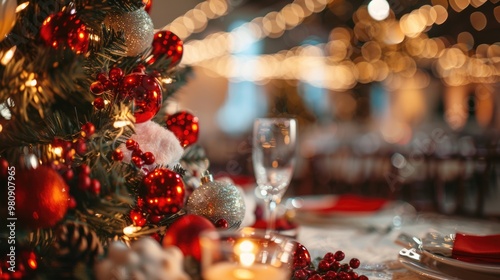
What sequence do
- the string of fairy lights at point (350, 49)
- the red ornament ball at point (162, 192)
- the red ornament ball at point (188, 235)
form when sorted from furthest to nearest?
the string of fairy lights at point (350, 49)
the red ornament ball at point (162, 192)
the red ornament ball at point (188, 235)

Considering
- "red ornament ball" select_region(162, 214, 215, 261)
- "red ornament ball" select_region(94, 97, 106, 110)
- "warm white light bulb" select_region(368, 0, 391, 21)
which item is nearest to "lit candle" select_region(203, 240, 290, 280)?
"red ornament ball" select_region(162, 214, 215, 261)

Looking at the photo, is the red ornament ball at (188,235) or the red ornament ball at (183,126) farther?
the red ornament ball at (183,126)

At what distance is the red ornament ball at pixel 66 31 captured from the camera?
2.46 ft

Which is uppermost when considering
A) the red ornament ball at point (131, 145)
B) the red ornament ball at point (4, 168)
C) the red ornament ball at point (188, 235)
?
the red ornament ball at point (131, 145)

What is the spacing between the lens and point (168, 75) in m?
1.04

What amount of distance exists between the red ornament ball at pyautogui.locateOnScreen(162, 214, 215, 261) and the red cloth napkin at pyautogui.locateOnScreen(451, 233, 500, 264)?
433 millimetres

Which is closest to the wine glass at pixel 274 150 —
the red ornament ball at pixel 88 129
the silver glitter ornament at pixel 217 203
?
the silver glitter ornament at pixel 217 203

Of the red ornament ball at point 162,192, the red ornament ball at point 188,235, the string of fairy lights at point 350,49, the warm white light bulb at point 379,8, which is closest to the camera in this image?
the red ornament ball at point 188,235

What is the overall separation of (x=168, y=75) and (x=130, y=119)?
0.73 ft

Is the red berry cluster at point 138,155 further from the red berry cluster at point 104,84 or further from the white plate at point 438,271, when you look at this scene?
the white plate at point 438,271

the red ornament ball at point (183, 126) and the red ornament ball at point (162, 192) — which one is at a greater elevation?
the red ornament ball at point (183, 126)

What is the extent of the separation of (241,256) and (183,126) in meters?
0.57

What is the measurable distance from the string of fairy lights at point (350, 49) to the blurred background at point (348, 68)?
2cm

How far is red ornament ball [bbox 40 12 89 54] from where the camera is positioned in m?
0.75
